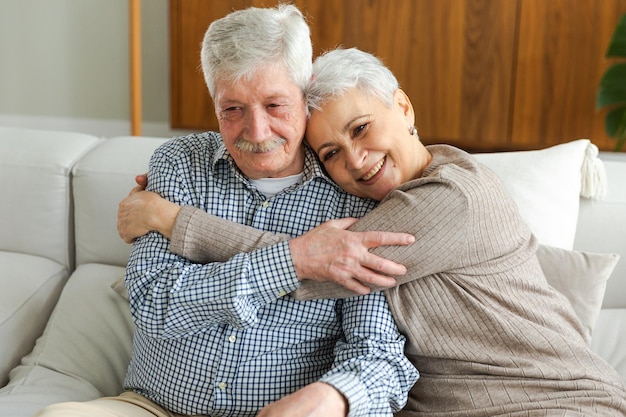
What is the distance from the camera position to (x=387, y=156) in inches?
60.6

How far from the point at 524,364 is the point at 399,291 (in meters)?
0.26

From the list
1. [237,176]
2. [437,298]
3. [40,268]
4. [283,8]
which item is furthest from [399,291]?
[40,268]

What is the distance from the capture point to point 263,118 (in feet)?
4.92

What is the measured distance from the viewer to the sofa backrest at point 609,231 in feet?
6.23

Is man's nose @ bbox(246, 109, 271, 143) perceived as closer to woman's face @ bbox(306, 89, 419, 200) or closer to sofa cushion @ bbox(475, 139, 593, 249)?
woman's face @ bbox(306, 89, 419, 200)

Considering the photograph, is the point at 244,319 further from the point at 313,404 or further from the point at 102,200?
the point at 102,200

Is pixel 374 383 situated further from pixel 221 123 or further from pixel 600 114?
pixel 600 114

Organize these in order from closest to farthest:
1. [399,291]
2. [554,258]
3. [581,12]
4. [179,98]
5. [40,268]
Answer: [399,291] < [554,258] < [40,268] < [581,12] < [179,98]

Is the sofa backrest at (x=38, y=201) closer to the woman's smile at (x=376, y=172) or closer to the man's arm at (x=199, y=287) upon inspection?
the man's arm at (x=199, y=287)

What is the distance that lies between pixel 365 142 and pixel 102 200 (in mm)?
848

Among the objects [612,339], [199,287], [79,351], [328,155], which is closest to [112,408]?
[199,287]

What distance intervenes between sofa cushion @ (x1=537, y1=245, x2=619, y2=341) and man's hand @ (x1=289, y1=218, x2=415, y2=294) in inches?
19.3

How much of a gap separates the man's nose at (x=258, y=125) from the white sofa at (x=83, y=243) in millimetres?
642

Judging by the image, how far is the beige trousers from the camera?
4.40 feet
